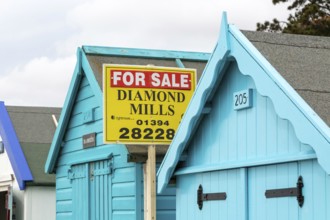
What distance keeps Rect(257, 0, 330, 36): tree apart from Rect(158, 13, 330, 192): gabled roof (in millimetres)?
16223

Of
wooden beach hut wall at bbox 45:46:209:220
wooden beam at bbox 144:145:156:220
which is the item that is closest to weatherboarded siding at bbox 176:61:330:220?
wooden beam at bbox 144:145:156:220

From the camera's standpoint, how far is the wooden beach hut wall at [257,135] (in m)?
7.62

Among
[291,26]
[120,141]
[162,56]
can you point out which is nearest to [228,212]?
[120,141]

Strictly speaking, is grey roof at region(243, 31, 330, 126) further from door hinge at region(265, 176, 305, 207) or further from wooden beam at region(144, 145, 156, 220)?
wooden beam at region(144, 145, 156, 220)

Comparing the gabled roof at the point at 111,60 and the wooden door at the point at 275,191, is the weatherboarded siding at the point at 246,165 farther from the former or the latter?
the gabled roof at the point at 111,60

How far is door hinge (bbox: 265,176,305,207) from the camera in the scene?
7.84 meters

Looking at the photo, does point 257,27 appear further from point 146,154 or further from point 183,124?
point 183,124

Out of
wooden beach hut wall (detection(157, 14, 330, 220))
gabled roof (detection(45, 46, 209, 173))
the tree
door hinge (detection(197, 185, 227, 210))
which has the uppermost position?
the tree

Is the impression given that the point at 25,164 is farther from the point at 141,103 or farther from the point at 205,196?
the point at 205,196

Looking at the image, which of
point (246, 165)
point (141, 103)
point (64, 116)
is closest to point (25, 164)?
point (64, 116)

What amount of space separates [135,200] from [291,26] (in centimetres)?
1514

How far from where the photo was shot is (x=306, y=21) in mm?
26562

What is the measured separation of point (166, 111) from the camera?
39.6 feet

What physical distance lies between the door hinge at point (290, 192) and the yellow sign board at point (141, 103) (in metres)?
3.61
